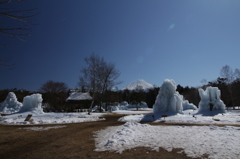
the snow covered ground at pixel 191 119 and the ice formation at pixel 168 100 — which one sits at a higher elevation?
the ice formation at pixel 168 100

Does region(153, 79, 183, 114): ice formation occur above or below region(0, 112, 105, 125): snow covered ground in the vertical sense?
above

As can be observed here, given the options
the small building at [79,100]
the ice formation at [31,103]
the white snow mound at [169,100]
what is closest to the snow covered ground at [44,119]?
the ice formation at [31,103]

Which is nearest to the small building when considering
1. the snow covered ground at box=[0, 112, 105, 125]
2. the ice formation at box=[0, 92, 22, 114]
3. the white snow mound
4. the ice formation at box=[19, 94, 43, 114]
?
the ice formation at box=[0, 92, 22, 114]

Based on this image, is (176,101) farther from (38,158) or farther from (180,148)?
(38,158)

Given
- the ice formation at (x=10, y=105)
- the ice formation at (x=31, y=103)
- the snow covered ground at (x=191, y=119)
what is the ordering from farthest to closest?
the ice formation at (x=10, y=105) → the ice formation at (x=31, y=103) → the snow covered ground at (x=191, y=119)

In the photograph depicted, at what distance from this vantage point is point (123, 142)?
239 inches

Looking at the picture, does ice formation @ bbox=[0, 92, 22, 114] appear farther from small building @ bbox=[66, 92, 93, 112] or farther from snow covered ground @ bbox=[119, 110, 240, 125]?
snow covered ground @ bbox=[119, 110, 240, 125]

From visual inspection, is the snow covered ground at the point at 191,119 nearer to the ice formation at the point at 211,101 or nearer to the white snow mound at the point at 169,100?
the white snow mound at the point at 169,100

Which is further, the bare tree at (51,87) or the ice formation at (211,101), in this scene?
the bare tree at (51,87)

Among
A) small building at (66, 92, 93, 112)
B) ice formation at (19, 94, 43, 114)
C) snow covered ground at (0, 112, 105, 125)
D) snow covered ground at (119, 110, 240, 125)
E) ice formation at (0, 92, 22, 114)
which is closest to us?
snow covered ground at (119, 110, 240, 125)

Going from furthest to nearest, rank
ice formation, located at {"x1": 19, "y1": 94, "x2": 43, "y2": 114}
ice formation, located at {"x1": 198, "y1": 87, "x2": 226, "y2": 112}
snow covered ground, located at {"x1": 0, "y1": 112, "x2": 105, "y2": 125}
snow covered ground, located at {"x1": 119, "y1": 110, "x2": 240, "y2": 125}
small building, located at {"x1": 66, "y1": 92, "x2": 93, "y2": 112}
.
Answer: small building, located at {"x1": 66, "y1": 92, "x2": 93, "y2": 112}, ice formation, located at {"x1": 19, "y1": 94, "x2": 43, "y2": 114}, ice formation, located at {"x1": 198, "y1": 87, "x2": 226, "y2": 112}, snow covered ground, located at {"x1": 0, "y1": 112, "x2": 105, "y2": 125}, snow covered ground, located at {"x1": 119, "y1": 110, "x2": 240, "y2": 125}

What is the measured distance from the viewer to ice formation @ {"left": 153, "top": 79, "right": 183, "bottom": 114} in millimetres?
19562

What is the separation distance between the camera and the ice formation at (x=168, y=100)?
19.6m

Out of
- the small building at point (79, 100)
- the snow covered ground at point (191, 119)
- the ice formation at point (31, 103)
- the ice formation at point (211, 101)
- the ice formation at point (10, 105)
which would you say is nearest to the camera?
the snow covered ground at point (191, 119)
